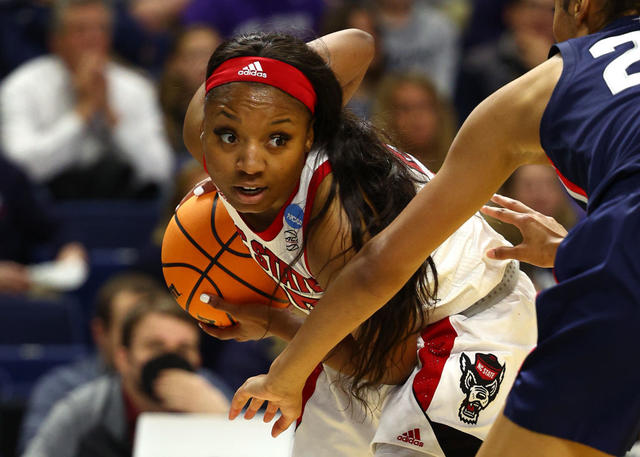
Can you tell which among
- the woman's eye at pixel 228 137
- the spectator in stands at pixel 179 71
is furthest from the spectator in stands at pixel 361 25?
the woman's eye at pixel 228 137

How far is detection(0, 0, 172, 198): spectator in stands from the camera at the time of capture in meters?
6.14

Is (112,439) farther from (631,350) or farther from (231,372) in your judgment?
(631,350)

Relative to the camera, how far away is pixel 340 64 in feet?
8.40

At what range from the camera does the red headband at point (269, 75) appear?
2.27 m

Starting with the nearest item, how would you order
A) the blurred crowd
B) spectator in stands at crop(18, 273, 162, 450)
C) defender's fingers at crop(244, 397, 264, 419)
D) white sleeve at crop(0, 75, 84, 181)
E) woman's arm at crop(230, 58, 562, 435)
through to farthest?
1. woman's arm at crop(230, 58, 562, 435)
2. defender's fingers at crop(244, 397, 264, 419)
3. spectator in stands at crop(18, 273, 162, 450)
4. the blurred crowd
5. white sleeve at crop(0, 75, 84, 181)

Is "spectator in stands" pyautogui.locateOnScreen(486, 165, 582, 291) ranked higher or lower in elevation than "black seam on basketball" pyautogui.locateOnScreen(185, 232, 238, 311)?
lower

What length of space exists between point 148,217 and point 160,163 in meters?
0.47

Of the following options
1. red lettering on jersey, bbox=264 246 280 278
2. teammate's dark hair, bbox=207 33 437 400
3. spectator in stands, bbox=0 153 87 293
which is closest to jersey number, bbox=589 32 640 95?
teammate's dark hair, bbox=207 33 437 400

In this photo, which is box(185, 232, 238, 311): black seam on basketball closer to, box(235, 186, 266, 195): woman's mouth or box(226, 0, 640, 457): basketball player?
box(235, 186, 266, 195): woman's mouth

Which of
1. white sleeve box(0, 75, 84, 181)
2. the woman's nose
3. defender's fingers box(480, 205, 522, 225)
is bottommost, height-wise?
white sleeve box(0, 75, 84, 181)

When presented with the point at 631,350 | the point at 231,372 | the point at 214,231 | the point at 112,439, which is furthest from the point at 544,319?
the point at 231,372

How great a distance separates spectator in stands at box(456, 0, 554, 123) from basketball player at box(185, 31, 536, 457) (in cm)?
401

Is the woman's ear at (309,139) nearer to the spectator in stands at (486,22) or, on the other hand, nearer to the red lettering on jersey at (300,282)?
the red lettering on jersey at (300,282)

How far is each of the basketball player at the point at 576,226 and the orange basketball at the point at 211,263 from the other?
2.16 ft
